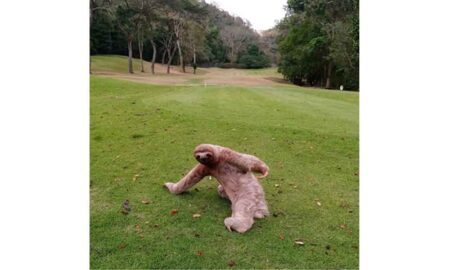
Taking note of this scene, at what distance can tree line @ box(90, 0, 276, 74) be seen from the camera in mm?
29000

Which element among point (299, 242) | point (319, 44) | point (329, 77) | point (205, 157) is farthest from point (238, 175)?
point (329, 77)

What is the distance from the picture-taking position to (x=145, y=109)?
950 cm

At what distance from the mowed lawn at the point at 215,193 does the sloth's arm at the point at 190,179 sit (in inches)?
4.4

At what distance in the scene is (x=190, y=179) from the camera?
4.11 m

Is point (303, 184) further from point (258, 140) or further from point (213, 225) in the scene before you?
point (258, 140)

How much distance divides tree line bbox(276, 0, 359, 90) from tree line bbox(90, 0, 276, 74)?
3.84 metres

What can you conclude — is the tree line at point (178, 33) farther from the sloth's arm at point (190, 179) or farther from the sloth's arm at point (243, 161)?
the sloth's arm at point (243, 161)

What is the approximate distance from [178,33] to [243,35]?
24.6ft

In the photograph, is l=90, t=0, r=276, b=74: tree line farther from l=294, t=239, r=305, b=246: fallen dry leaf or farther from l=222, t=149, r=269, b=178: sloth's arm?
l=294, t=239, r=305, b=246: fallen dry leaf

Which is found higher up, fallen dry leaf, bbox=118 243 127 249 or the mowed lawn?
the mowed lawn

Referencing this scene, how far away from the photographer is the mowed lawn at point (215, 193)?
312cm

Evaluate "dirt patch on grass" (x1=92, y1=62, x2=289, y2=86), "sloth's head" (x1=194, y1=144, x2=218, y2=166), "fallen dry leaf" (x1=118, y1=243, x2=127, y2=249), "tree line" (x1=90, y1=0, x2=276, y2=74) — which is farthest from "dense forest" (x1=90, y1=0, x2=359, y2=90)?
"fallen dry leaf" (x1=118, y1=243, x2=127, y2=249)

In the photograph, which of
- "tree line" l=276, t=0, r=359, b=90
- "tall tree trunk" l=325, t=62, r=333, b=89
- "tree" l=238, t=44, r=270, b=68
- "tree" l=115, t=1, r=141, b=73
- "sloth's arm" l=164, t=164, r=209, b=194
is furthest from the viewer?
"tree" l=238, t=44, r=270, b=68
